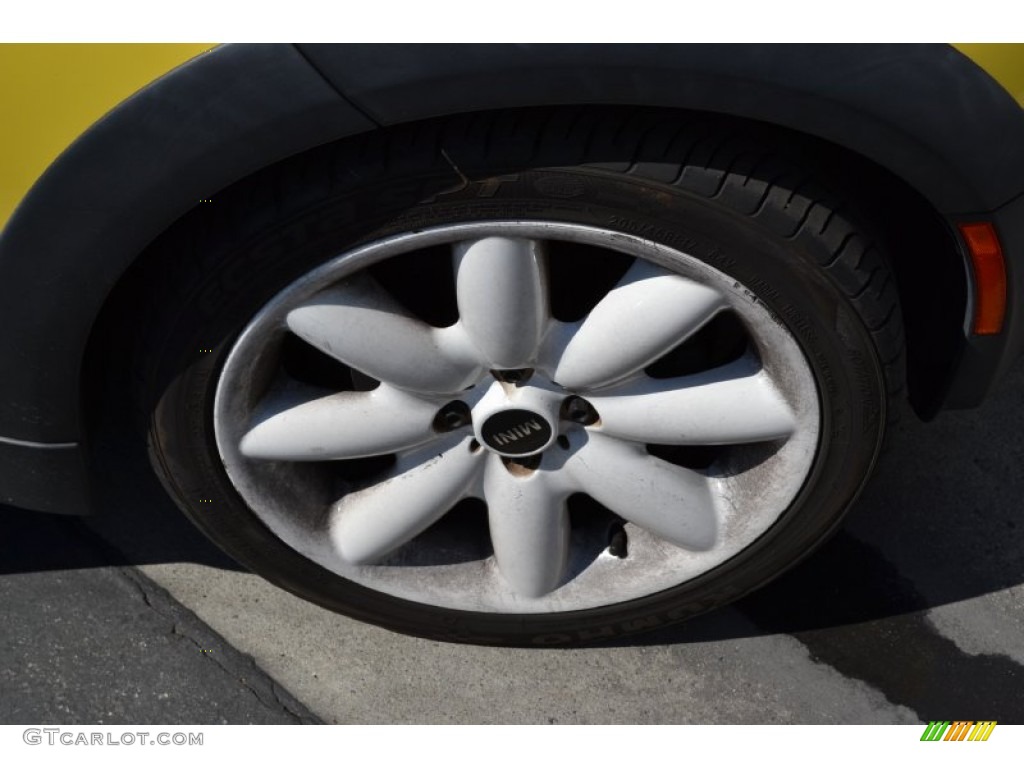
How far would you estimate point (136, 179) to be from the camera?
127 cm

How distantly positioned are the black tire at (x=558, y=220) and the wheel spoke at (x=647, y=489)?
0.22 metres

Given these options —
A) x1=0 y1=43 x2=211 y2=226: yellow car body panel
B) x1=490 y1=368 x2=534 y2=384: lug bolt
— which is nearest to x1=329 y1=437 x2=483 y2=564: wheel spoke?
x1=490 y1=368 x2=534 y2=384: lug bolt

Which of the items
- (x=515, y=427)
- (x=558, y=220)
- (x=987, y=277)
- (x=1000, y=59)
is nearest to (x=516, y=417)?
(x=515, y=427)

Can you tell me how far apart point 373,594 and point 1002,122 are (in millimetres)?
1140

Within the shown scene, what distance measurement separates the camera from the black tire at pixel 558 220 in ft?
4.27

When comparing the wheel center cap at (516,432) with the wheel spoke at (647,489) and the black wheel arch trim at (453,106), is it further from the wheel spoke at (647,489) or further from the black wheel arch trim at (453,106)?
the black wheel arch trim at (453,106)

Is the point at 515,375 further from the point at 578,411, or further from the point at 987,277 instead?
the point at 987,277

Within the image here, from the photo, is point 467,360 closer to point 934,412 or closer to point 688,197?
point 688,197

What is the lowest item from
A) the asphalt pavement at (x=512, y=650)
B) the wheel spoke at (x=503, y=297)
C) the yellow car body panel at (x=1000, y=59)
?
the asphalt pavement at (x=512, y=650)

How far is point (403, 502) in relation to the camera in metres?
1.72

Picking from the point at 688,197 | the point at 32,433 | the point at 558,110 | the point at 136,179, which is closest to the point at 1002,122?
the point at 688,197

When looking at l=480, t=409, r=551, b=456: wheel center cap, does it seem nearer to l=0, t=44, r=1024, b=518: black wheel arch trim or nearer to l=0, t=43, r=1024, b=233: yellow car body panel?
l=0, t=44, r=1024, b=518: black wheel arch trim

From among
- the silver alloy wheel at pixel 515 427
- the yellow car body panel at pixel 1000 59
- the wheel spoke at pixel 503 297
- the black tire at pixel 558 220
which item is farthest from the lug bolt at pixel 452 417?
the yellow car body panel at pixel 1000 59

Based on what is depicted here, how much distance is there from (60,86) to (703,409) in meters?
0.92
